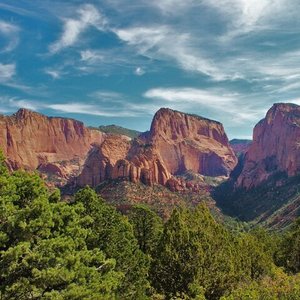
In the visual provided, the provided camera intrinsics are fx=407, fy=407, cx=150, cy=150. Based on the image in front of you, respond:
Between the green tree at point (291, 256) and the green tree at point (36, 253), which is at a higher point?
the green tree at point (36, 253)

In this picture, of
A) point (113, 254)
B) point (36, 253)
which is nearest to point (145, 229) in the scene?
point (113, 254)

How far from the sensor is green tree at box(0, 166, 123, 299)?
17.3 meters

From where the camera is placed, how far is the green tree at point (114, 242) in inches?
1179

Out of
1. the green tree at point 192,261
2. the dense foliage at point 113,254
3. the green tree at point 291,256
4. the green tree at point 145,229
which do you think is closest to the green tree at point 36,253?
the dense foliage at point 113,254

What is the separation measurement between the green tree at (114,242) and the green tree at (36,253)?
9.75 meters

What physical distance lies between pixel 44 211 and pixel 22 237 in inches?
57.6

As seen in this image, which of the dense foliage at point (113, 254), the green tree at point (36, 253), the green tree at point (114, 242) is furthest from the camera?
the green tree at point (114, 242)

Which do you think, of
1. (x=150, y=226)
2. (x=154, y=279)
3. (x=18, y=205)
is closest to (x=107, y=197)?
(x=150, y=226)

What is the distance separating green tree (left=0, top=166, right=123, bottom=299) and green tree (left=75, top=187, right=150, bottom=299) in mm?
9747

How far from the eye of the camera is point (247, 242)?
44.8 meters

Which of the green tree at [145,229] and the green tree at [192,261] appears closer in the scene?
the green tree at [192,261]

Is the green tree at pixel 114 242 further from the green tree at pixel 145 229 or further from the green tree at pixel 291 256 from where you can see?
the green tree at pixel 291 256

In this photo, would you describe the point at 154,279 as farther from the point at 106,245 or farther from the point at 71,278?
the point at 71,278

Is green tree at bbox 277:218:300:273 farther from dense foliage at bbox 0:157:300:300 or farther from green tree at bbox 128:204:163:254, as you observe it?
green tree at bbox 128:204:163:254
